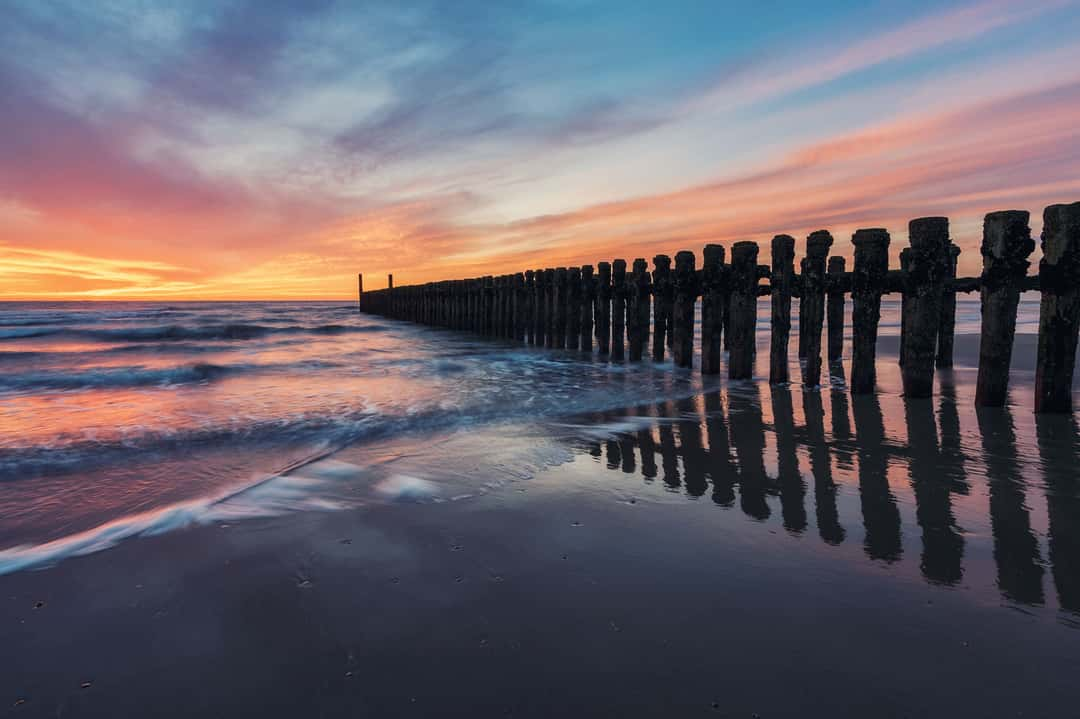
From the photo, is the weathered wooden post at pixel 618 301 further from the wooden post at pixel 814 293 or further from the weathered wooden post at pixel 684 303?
the wooden post at pixel 814 293

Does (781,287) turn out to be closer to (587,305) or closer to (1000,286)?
(1000,286)

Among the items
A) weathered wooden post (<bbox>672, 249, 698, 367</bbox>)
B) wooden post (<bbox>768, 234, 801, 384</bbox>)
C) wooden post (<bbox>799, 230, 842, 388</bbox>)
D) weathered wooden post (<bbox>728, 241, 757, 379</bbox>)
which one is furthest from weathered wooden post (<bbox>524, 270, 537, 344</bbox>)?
wooden post (<bbox>799, 230, 842, 388</bbox>)

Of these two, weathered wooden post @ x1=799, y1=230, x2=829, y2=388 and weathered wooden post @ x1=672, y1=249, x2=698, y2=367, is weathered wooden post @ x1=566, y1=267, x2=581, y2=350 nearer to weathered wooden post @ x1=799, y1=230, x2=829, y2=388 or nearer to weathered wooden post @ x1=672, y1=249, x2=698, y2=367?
weathered wooden post @ x1=672, y1=249, x2=698, y2=367

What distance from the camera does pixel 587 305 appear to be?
39.2 ft

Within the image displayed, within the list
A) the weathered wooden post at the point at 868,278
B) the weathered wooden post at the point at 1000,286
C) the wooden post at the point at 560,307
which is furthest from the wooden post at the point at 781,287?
the wooden post at the point at 560,307

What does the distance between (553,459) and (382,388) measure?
4.97 m

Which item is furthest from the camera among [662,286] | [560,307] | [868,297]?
[560,307]

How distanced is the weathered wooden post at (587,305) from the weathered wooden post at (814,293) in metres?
5.47

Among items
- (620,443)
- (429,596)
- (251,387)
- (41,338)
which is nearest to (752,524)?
(429,596)

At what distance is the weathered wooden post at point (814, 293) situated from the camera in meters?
6.38

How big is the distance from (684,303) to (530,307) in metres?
6.63

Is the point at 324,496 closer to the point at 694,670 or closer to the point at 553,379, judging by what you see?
the point at 694,670

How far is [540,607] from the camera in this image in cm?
188

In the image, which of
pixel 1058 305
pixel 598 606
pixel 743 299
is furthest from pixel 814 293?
pixel 598 606
